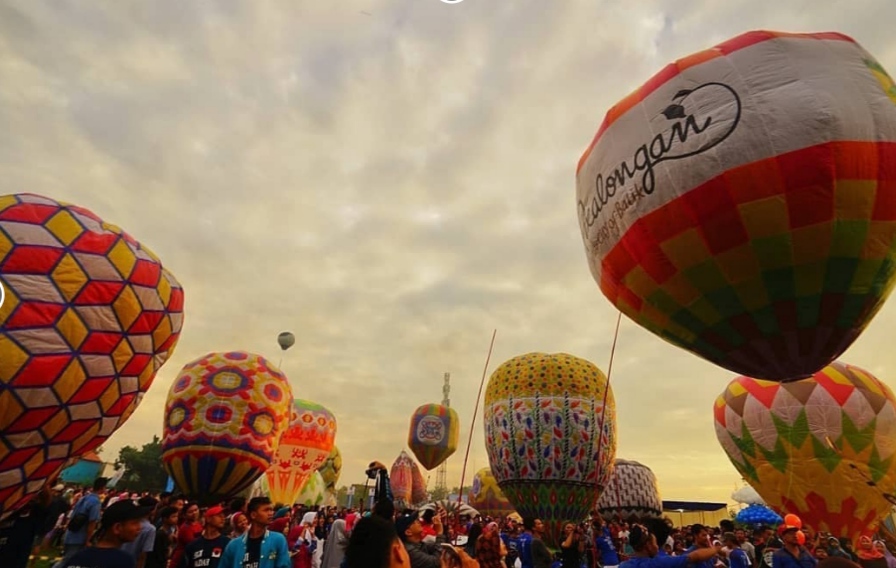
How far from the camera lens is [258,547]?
15.0 ft

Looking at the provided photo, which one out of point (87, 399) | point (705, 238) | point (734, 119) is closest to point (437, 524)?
point (87, 399)

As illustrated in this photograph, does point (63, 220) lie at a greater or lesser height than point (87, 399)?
greater

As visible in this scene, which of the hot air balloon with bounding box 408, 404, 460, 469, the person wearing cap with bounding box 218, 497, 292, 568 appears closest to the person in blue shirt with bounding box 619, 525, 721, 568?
the person wearing cap with bounding box 218, 497, 292, 568

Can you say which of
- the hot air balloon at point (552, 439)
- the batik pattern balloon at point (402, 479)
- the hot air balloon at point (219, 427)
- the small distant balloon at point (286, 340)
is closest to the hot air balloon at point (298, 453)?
the small distant balloon at point (286, 340)

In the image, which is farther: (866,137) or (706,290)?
(706,290)

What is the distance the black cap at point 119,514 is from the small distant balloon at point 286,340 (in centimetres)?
2399

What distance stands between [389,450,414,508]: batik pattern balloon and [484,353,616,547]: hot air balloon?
32866 mm

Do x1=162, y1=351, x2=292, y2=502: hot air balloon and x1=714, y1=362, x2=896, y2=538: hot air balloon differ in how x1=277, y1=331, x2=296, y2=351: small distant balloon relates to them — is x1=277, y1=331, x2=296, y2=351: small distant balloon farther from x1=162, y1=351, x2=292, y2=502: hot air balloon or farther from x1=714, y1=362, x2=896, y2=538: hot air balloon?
x1=714, y1=362, x2=896, y2=538: hot air balloon

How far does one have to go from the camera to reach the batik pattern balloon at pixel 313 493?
28.9 meters

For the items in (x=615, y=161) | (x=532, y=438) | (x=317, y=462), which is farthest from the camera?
(x=317, y=462)

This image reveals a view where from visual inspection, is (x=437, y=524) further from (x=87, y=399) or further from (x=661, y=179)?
(x=661, y=179)

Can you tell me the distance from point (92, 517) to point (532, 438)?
1329cm

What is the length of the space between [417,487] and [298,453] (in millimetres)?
32661

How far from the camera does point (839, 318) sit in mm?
6910
